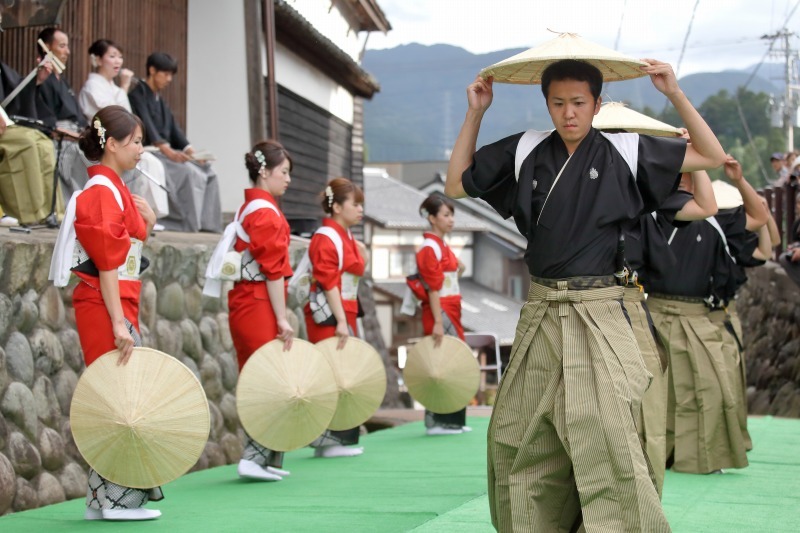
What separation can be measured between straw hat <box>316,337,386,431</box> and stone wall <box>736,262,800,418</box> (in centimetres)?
728

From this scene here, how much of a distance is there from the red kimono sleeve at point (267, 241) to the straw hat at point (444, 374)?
10.4 ft

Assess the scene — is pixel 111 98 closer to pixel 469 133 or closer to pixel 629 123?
pixel 629 123

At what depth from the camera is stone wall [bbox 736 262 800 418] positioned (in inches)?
571

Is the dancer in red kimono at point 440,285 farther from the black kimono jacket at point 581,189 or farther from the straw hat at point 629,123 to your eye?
the black kimono jacket at point 581,189

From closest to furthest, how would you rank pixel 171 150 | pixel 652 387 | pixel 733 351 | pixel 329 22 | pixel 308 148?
pixel 652 387 < pixel 733 351 < pixel 171 150 < pixel 308 148 < pixel 329 22

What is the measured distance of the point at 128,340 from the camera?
18.2 ft

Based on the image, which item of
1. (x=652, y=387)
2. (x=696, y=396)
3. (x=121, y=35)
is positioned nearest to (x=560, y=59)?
(x=652, y=387)

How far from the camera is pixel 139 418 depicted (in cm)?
547

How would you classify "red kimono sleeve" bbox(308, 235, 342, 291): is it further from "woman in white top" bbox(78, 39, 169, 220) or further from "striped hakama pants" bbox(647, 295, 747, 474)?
"striped hakama pants" bbox(647, 295, 747, 474)

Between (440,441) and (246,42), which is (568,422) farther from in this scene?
(246,42)

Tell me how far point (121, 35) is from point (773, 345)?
975 centimetres

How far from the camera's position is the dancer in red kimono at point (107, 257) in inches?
219

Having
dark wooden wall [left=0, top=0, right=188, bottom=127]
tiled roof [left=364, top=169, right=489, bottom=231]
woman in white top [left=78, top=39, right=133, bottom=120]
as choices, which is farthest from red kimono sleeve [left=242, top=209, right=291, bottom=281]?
tiled roof [left=364, top=169, right=489, bottom=231]

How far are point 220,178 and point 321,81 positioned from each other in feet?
16.5
